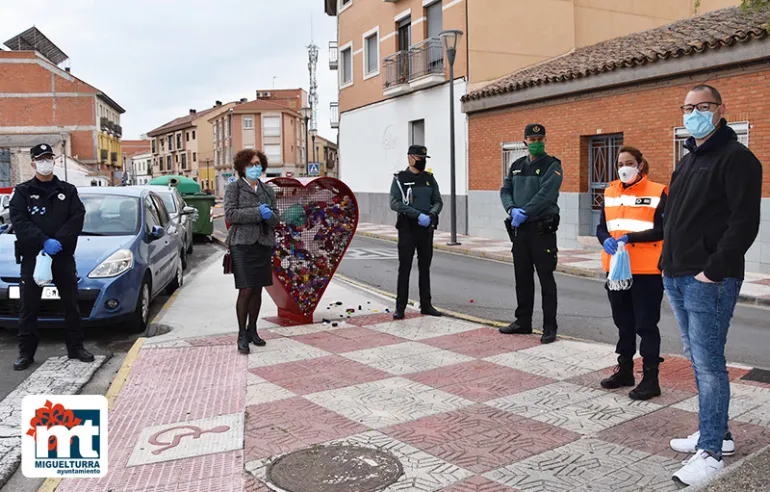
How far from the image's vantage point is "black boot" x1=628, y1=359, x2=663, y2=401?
4.92 meters

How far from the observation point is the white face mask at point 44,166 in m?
6.22

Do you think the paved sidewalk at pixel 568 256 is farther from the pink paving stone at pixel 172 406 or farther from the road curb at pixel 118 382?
the road curb at pixel 118 382

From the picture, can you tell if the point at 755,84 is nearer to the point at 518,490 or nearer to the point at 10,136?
the point at 518,490

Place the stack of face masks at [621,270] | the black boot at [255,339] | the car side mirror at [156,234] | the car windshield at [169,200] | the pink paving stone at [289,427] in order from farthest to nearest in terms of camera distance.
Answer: the car windshield at [169,200], the car side mirror at [156,234], the black boot at [255,339], the stack of face masks at [621,270], the pink paving stone at [289,427]

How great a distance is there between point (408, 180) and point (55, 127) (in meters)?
56.9

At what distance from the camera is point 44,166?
20.5 ft

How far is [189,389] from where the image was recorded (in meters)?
5.38

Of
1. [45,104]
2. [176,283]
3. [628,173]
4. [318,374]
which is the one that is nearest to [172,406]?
[318,374]

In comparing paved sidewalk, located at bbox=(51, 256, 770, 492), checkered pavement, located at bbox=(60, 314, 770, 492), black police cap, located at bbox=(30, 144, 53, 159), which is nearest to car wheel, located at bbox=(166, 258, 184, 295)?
paved sidewalk, located at bbox=(51, 256, 770, 492)

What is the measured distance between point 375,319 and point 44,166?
149 inches

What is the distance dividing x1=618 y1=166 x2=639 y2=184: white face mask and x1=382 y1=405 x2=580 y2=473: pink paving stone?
184cm

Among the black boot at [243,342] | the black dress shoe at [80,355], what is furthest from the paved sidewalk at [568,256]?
the black dress shoe at [80,355]

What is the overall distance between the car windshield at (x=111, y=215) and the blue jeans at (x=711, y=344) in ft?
20.8

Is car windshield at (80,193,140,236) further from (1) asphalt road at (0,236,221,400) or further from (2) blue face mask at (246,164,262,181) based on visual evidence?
(2) blue face mask at (246,164,262,181)
